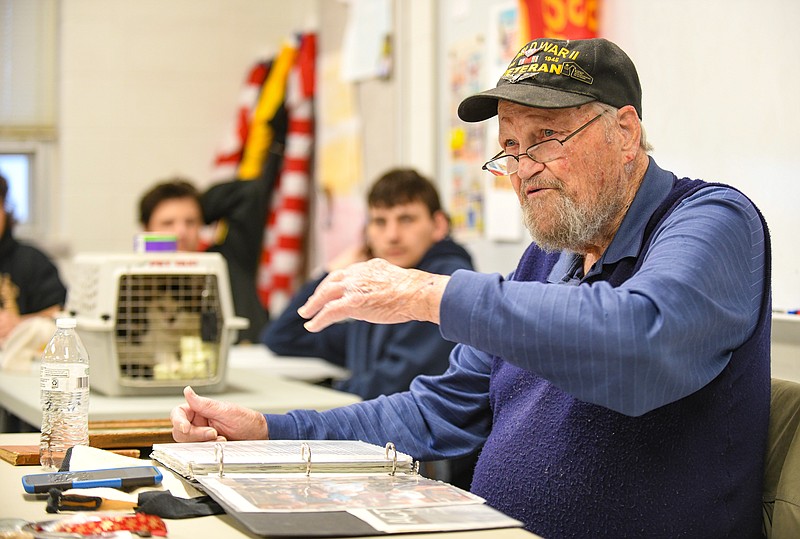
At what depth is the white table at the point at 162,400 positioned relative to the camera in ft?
8.05

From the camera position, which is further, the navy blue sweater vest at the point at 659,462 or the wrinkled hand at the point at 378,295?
the navy blue sweater vest at the point at 659,462

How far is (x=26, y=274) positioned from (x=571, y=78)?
3.03 m

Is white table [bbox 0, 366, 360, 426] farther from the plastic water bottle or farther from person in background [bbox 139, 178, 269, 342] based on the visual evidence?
person in background [bbox 139, 178, 269, 342]

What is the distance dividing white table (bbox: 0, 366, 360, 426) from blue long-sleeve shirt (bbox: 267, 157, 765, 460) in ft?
4.09

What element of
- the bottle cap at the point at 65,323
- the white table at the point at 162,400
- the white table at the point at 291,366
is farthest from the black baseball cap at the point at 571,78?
the white table at the point at 291,366

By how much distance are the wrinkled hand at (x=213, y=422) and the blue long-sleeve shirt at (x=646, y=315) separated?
1.48ft

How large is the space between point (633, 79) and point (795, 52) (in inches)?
27.8

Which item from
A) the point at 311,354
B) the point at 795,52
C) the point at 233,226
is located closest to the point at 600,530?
the point at 795,52

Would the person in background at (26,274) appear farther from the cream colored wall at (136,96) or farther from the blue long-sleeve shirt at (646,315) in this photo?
the blue long-sleeve shirt at (646,315)

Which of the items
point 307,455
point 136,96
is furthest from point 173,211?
point 307,455

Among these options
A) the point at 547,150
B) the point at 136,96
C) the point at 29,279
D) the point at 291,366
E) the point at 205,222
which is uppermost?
the point at 136,96

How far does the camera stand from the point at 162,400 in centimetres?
265

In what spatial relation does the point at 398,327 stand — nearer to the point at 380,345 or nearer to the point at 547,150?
the point at 380,345

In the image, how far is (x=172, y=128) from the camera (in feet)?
20.4
